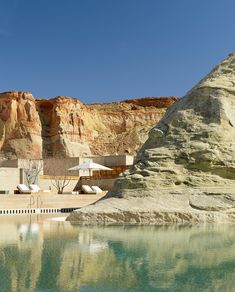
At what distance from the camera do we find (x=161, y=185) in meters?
16.2

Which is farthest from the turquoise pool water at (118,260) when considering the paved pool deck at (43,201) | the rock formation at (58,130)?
the rock formation at (58,130)

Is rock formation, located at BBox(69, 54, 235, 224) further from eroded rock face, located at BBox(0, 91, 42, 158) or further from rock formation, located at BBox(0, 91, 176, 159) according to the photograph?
eroded rock face, located at BBox(0, 91, 42, 158)

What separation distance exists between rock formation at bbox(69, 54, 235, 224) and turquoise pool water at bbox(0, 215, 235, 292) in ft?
7.91

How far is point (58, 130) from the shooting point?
258 feet

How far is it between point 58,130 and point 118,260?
233 feet

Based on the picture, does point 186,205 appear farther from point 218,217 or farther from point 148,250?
point 148,250

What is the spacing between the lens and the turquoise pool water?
6.54 m

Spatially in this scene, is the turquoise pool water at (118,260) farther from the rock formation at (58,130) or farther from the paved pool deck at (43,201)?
the rock formation at (58,130)

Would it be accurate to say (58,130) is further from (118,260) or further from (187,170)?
(118,260)

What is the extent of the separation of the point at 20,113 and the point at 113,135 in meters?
17.1

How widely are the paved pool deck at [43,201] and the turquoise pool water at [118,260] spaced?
9.70m

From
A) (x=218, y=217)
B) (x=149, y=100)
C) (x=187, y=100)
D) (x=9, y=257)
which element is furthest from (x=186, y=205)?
(x=149, y=100)

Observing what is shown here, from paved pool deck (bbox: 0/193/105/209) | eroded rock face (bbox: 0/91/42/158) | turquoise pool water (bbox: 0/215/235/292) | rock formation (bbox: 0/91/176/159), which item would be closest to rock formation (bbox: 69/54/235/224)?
turquoise pool water (bbox: 0/215/235/292)

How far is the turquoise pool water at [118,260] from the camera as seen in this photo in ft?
Result: 21.4
